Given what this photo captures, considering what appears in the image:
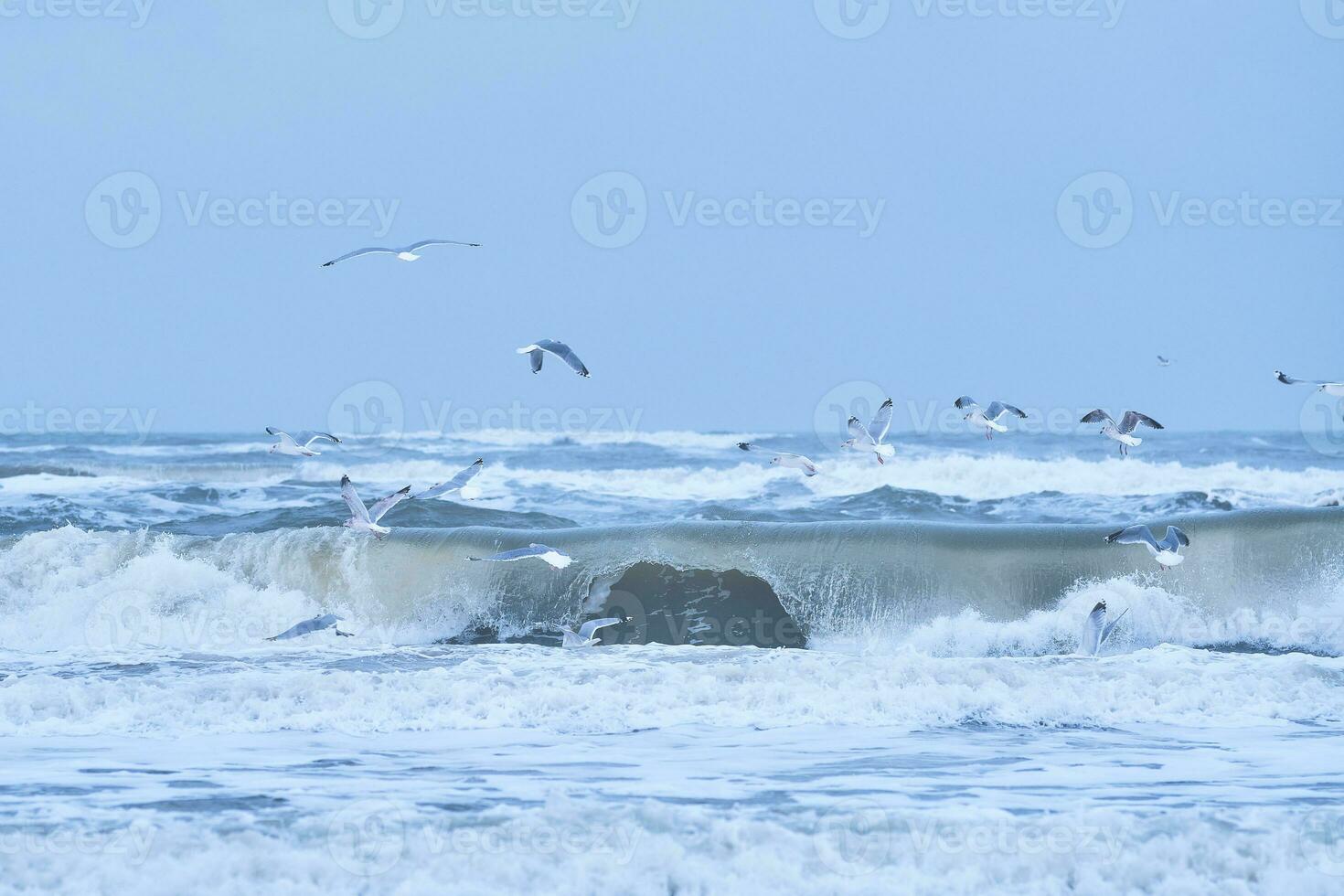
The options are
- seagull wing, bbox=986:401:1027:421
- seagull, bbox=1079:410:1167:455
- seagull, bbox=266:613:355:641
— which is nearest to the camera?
seagull, bbox=266:613:355:641

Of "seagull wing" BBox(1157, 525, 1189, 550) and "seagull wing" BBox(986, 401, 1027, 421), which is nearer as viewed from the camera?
"seagull wing" BBox(1157, 525, 1189, 550)

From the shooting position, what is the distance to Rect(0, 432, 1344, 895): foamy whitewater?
18.9 ft

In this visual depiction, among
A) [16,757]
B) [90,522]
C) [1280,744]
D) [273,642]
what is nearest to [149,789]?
[16,757]

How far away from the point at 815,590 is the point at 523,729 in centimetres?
453

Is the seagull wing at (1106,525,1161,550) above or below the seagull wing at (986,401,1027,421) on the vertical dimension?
below

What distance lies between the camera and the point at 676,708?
8750mm

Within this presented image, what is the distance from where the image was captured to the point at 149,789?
6676 mm

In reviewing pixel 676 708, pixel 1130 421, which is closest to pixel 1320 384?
pixel 1130 421
